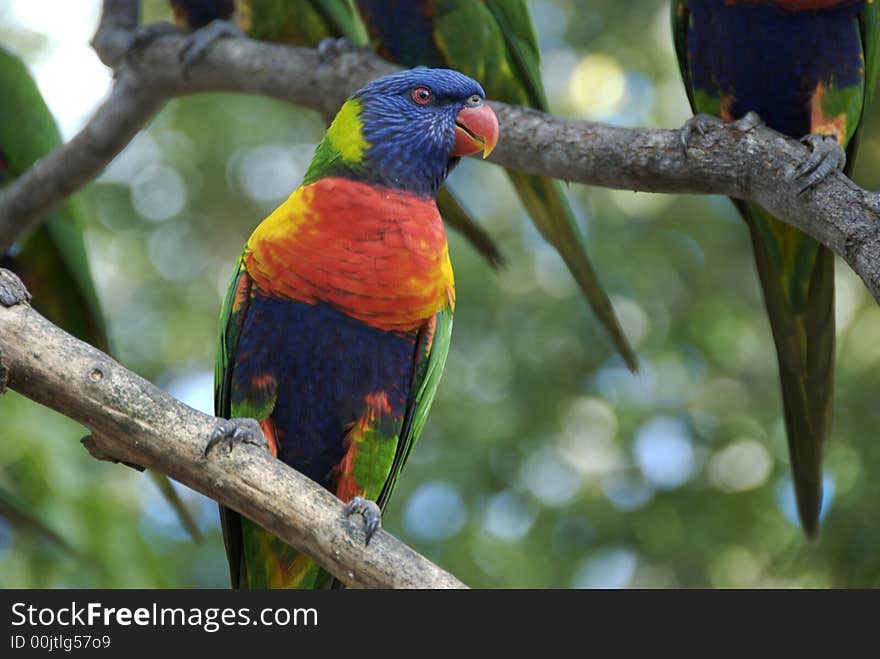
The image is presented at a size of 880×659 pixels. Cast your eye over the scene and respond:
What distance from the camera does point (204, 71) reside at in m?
3.39

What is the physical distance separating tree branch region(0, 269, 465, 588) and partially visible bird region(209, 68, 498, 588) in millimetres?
368

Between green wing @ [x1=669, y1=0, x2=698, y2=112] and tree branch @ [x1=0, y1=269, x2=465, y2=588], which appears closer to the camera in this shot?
tree branch @ [x1=0, y1=269, x2=465, y2=588]

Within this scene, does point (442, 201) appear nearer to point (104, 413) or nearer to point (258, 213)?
point (104, 413)

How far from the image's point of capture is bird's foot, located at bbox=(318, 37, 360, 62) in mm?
3303

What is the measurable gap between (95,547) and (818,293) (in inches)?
99.5

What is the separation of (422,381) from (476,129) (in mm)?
645

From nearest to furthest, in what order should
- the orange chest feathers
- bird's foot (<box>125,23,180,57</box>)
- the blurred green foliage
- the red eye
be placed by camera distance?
the orange chest feathers → the red eye → bird's foot (<box>125,23,180,57</box>) → the blurred green foliage

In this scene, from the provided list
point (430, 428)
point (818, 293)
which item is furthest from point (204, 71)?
point (430, 428)

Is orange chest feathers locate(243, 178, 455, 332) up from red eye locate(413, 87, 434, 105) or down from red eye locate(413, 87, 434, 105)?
down

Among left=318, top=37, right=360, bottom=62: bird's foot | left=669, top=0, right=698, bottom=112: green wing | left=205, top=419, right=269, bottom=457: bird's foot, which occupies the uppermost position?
left=318, top=37, right=360, bottom=62: bird's foot

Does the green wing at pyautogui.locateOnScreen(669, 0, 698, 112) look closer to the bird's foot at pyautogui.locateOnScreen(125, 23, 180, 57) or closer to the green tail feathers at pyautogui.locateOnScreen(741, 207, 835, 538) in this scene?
the green tail feathers at pyautogui.locateOnScreen(741, 207, 835, 538)

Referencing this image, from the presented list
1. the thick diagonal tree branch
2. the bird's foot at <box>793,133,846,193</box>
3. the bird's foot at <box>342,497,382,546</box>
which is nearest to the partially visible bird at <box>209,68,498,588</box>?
the thick diagonal tree branch

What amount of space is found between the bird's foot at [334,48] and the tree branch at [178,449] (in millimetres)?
1595
